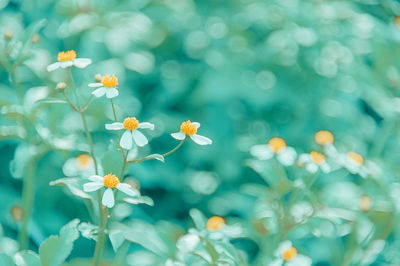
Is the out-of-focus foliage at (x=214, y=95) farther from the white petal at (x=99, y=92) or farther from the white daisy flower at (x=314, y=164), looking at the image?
the white petal at (x=99, y=92)

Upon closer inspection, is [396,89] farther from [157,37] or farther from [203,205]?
[157,37]

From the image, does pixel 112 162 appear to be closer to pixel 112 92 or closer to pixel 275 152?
pixel 112 92

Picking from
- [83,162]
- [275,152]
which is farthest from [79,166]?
[275,152]

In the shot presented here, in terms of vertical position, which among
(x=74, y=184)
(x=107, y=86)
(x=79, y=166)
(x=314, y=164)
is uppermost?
(x=107, y=86)

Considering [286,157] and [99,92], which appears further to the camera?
[286,157]

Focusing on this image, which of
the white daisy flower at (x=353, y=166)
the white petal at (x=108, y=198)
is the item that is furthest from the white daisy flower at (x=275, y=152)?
the white petal at (x=108, y=198)

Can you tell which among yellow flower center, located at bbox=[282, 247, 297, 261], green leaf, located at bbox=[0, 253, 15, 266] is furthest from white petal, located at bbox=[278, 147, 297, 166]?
green leaf, located at bbox=[0, 253, 15, 266]

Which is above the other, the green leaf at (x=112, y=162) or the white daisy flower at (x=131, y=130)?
the white daisy flower at (x=131, y=130)

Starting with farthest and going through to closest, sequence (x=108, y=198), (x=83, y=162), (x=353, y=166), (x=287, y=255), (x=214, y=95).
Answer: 1. (x=214, y=95)
2. (x=83, y=162)
3. (x=353, y=166)
4. (x=287, y=255)
5. (x=108, y=198)

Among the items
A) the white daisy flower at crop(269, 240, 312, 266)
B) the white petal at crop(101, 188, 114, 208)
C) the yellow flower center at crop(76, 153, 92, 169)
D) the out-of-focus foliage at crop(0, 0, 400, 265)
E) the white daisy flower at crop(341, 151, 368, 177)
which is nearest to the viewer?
the white petal at crop(101, 188, 114, 208)

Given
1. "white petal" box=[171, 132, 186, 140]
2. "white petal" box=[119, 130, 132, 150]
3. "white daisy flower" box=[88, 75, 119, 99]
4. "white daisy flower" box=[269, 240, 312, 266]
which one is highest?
"white daisy flower" box=[88, 75, 119, 99]

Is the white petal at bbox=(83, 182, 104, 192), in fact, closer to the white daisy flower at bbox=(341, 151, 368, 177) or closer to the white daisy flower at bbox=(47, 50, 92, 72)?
the white daisy flower at bbox=(47, 50, 92, 72)

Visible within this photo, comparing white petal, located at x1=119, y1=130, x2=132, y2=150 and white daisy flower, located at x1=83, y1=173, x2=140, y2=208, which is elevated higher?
white petal, located at x1=119, y1=130, x2=132, y2=150
